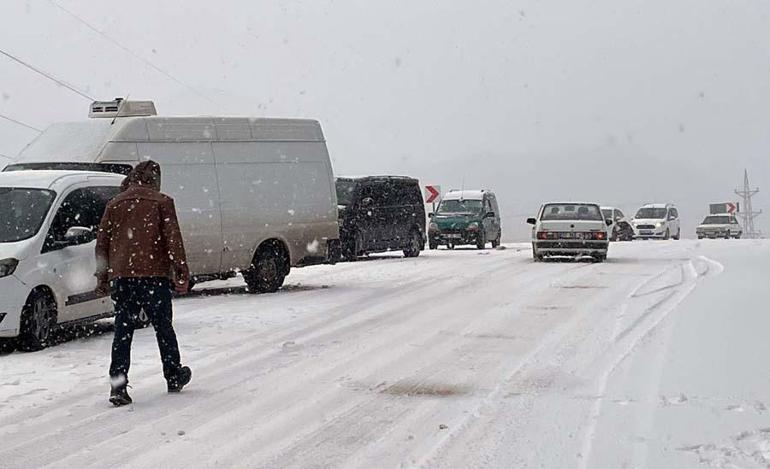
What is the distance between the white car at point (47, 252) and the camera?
1061cm

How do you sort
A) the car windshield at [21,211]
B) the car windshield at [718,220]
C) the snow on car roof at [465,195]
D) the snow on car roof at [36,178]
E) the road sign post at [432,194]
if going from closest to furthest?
the car windshield at [21,211]
the snow on car roof at [36,178]
the snow on car roof at [465,195]
the road sign post at [432,194]
the car windshield at [718,220]

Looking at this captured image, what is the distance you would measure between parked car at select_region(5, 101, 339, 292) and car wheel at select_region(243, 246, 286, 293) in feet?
0.05

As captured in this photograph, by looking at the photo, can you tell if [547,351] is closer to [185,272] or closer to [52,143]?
[185,272]

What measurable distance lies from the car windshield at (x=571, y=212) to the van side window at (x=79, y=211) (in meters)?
15.4

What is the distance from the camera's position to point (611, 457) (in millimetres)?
6082

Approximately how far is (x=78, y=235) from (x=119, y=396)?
3.91 m

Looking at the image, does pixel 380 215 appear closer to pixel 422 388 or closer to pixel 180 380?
pixel 422 388

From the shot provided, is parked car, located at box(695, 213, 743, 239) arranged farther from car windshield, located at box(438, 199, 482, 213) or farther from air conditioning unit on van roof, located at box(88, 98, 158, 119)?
air conditioning unit on van roof, located at box(88, 98, 158, 119)

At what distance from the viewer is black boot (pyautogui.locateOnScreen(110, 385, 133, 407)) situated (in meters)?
7.90

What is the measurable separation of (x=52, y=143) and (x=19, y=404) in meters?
8.50

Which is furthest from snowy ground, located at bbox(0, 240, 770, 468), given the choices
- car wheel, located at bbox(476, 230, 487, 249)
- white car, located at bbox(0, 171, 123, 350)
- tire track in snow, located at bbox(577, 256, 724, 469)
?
car wheel, located at bbox(476, 230, 487, 249)

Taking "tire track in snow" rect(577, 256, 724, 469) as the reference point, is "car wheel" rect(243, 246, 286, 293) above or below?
above

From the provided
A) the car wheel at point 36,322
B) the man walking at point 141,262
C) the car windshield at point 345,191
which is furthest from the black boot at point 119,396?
the car windshield at point 345,191

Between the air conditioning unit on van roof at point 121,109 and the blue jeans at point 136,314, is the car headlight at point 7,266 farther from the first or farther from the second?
the air conditioning unit on van roof at point 121,109
